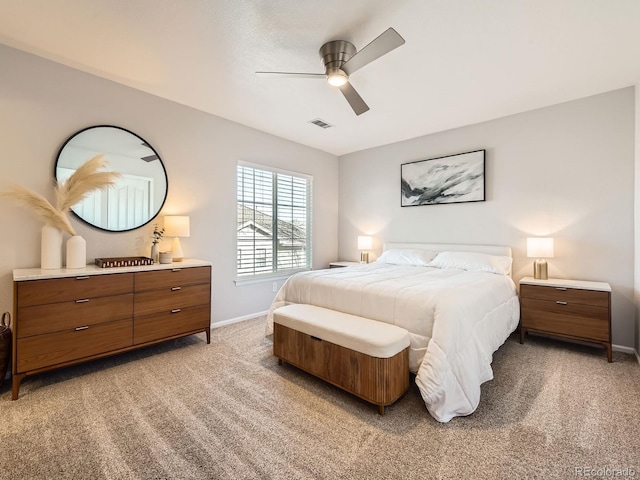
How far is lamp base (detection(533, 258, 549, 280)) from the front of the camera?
323cm

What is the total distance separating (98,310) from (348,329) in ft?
6.76

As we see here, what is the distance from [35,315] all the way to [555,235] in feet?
16.5

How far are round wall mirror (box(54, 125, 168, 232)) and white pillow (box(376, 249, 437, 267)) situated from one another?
308 centimetres

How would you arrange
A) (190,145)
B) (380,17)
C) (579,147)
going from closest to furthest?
(380,17) → (579,147) → (190,145)

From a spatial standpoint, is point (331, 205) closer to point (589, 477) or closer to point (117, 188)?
point (117, 188)

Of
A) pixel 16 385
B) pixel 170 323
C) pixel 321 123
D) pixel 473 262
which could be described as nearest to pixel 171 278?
pixel 170 323

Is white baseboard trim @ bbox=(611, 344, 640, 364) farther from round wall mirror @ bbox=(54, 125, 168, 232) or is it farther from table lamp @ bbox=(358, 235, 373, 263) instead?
round wall mirror @ bbox=(54, 125, 168, 232)

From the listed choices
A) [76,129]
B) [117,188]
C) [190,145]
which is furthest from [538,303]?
[76,129]

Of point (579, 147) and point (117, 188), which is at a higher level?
point (579, 147)

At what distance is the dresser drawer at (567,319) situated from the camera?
2732 millimetres

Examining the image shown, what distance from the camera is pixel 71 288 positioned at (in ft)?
7.41

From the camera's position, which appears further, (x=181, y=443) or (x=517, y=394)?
(x=517, y=394)

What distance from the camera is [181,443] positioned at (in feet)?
5.43

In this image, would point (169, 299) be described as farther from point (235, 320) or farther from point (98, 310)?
Answer: point (235, 320)
